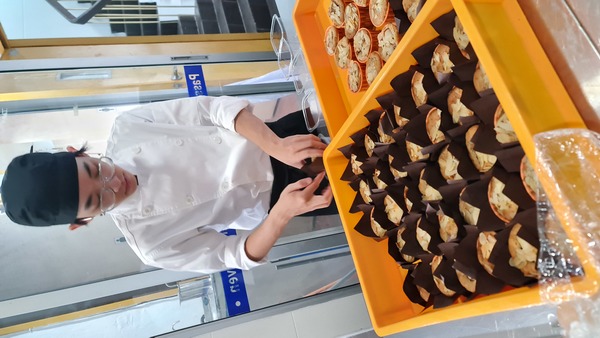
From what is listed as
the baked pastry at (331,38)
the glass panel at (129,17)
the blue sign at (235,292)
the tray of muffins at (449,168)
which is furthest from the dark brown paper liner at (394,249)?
the glass panel at (129,17)

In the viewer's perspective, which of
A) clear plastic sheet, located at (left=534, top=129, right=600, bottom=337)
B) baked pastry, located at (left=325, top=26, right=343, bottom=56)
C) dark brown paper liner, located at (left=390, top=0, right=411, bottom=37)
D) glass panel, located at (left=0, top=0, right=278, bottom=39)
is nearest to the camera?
clear plastic sheet, located at (left=534, top=129, right=600, bottom=337)

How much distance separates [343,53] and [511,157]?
0.74 meters

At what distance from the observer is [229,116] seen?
1.49 m

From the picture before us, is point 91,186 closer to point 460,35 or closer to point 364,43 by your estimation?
point 364,43

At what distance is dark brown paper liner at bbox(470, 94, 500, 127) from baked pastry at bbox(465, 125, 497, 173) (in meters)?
0.03

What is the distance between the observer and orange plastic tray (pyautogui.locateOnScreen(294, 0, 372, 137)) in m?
1.37

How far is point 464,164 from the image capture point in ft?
2.62

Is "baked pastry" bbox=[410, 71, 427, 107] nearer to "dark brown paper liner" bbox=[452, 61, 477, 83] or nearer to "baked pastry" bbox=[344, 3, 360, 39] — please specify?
"dark brown paper liner" bbox=[452, 61, 477, 83]

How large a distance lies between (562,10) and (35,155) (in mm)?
1279

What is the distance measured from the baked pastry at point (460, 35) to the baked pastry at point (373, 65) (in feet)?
1.04

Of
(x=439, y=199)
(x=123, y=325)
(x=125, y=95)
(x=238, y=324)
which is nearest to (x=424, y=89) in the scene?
(x=439, y=199)

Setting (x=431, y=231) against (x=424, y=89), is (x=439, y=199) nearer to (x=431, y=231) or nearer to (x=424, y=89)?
(x=431, y=231)

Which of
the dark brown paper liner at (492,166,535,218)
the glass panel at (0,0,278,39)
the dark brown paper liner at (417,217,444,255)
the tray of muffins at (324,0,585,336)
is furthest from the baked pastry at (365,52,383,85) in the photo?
the glass panel at (0,0,278,39)

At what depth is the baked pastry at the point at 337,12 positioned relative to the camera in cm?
129
